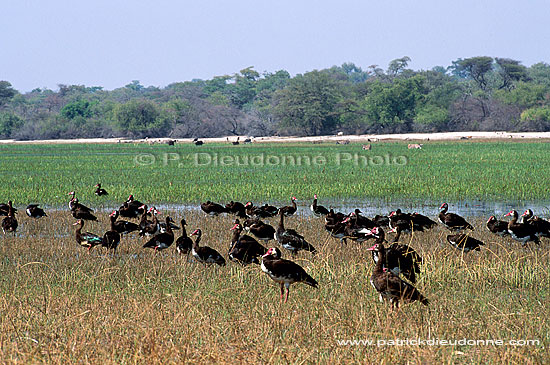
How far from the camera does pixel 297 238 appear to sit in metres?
11.2

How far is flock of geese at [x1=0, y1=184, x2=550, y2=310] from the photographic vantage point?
25.5ft

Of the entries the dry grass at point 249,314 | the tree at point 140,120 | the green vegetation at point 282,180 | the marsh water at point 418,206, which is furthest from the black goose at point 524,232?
the tree at point 140,120

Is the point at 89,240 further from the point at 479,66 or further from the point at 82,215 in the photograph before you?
the point at 479,66

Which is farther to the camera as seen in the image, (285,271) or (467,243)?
(467,243)

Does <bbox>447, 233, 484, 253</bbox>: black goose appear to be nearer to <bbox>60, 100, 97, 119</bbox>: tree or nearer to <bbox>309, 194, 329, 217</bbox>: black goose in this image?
<bbox>309, 194, 329, 217</bbox>: black goose

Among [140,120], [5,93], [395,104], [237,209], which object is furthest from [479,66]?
[237,209]

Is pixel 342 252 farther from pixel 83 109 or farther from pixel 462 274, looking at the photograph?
pixel 83 109

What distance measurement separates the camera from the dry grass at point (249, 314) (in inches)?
227

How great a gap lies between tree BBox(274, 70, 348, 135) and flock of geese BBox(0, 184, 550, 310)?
75.2 m

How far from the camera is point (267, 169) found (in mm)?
34531

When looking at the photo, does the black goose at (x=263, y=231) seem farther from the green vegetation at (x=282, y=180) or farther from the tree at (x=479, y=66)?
the tree at (x=479, y=66)

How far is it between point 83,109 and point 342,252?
341 feet

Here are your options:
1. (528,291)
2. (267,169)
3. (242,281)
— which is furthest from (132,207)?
(267,169)

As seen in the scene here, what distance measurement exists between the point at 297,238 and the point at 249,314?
13.3 feet
